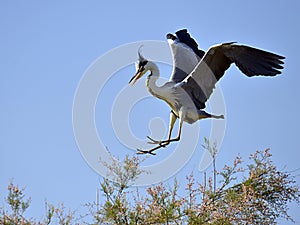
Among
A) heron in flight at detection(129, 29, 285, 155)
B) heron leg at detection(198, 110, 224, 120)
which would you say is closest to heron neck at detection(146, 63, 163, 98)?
heron in flight at detection(129, 29, 285, 155)

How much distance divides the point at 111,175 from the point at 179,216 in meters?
0.84

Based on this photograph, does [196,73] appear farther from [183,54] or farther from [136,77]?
[183,54]

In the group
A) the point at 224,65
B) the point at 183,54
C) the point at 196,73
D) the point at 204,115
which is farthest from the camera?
the point at 183,54

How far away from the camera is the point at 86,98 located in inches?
267

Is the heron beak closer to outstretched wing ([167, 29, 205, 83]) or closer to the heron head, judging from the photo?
the heron head

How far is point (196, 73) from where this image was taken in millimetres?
6566

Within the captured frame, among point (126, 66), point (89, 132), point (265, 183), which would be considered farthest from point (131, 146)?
point (265, 183)

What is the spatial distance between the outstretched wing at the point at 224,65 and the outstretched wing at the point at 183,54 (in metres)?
0.49

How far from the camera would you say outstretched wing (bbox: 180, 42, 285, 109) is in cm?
605

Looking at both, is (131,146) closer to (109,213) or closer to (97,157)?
(97,157)

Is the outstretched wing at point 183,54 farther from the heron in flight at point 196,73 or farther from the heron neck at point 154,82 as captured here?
the heron neck at point 154,82

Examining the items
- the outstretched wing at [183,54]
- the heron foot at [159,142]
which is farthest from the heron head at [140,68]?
the heron foot at [159,142]

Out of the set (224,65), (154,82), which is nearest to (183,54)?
(154,82)

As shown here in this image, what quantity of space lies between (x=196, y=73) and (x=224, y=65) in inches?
13.2
